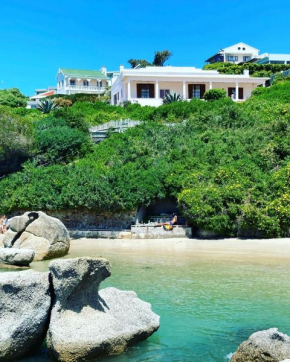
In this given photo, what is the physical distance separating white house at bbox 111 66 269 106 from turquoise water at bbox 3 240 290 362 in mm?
32766

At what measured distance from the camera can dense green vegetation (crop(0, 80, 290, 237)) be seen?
22892 mm

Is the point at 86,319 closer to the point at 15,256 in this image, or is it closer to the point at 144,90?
the point at 15,256

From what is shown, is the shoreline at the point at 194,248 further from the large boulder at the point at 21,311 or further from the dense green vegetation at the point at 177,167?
the large boulder at the point at 21,311

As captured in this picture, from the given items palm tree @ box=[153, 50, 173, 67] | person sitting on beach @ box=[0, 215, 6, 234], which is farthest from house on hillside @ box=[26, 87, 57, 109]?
person sitting on beach @ box=[0, 215, 6, 234]

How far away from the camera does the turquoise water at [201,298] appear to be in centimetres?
921

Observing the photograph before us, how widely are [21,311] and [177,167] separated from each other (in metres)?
19.1

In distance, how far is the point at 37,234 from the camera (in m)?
19.0

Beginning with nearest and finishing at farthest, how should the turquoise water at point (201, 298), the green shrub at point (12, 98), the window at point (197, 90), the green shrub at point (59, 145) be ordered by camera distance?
1. the turquoise water at point (201, 298)
2. the green shrub at point (59, 145)
3. the window at point (197, 90)
4. the green shrub at point (12, 98)

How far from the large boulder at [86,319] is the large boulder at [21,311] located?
276 mm

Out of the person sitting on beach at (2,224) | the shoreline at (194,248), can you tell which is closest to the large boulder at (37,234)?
the shoreline at (194,248)

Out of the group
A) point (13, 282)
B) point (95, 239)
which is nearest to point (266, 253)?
point (95, 239)

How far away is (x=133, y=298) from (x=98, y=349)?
188 centimetres

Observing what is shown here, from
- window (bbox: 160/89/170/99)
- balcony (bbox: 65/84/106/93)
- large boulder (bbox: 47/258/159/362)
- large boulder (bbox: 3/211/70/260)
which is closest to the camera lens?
large boulder (bbox: 47/258/159/362)

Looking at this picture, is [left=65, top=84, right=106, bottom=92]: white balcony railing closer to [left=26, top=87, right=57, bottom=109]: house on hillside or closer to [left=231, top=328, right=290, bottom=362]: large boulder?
[left=26, top=87, right=57, bottom=109]: house on hillside
